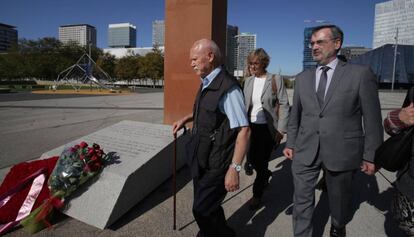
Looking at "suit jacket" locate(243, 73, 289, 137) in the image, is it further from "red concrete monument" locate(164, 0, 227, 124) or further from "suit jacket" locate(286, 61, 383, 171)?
"red concrete monument" locate(164, 0, 227, 124)

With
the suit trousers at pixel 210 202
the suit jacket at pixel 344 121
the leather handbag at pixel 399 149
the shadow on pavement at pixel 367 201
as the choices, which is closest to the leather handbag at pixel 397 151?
the leather handbag at pixel 399 149

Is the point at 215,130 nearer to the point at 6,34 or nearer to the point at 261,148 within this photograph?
the point at 261,148

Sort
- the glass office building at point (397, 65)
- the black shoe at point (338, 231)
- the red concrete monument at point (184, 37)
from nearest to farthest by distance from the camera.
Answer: the black shoe at point (338, 231) < the red concrete monument at point (184, 37) < the glass office building at point (397, 65)

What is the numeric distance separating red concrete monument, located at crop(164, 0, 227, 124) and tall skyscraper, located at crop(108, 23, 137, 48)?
576 ft

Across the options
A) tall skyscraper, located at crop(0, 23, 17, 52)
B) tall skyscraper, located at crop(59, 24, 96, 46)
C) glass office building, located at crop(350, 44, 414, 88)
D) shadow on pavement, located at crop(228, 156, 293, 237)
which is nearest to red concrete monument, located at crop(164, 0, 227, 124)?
shadow on pavement, located at crop(228, 156, 293, 237)

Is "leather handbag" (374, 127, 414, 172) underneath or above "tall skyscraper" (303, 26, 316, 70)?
underneath

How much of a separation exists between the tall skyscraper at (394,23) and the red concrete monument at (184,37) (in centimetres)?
9872

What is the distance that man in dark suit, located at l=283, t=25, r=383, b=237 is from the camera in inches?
92.3

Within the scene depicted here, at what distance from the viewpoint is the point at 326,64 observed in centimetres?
253

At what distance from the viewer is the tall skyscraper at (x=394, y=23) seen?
3467 inches

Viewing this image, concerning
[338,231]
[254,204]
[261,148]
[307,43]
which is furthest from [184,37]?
[307,43]

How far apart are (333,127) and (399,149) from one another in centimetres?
51

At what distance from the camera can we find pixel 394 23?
90188 mm

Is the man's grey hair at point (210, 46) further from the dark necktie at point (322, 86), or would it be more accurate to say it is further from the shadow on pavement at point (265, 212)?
the shadow on pavement at point (265, 212)
